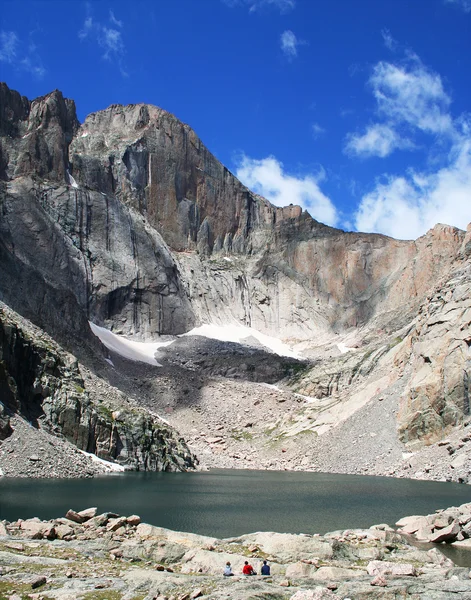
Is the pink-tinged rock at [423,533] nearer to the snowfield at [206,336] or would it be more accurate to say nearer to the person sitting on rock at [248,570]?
the person sitting on rock at [248,570]

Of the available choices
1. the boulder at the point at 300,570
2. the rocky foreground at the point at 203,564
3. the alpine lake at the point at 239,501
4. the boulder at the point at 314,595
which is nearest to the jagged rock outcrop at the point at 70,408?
the alpine lake at the point at 239,501

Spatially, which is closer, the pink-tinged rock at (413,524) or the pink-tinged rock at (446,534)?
the pink-tinged rock at (446,534)

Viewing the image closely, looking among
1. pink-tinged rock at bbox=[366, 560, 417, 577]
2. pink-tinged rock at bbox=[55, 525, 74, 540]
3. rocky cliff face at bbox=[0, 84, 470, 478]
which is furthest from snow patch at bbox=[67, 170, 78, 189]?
pink-tinged rock at bbox=[366, 560, 417, 577]

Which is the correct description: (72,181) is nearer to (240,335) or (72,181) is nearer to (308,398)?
(240,335)

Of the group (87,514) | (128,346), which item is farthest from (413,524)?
(128,346)

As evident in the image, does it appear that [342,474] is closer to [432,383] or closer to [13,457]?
[432,383]

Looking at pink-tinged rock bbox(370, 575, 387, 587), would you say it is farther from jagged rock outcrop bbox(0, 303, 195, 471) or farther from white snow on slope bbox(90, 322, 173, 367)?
white snow on slope bbox(90, 322, 173, 367)
